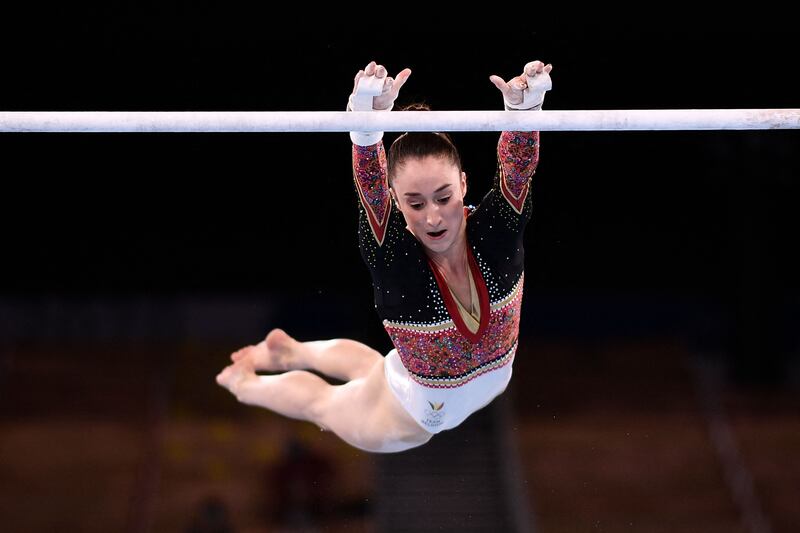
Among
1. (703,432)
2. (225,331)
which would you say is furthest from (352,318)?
(703,432)

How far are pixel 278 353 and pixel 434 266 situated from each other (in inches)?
44.7

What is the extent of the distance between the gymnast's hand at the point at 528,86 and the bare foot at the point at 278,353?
160 cm

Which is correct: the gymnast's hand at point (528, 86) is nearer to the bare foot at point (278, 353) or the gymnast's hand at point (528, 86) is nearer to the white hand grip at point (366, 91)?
the white hand grip at point (366, 91)

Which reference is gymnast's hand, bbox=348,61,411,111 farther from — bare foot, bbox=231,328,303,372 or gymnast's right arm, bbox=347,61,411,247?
bare foot, bbox=231,328,303,372

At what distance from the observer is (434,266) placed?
11.2 feet

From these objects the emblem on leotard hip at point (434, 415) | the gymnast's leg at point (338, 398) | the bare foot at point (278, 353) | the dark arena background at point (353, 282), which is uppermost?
the dark arena background at point (353, 282)

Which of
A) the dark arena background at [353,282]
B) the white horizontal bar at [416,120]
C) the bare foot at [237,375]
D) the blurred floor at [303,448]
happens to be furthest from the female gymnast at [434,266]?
the blurred floor at [303,448]

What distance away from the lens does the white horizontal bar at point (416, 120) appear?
2932mm

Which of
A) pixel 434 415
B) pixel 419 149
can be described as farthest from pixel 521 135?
pixel 434 415

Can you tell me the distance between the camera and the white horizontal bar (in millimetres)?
2932

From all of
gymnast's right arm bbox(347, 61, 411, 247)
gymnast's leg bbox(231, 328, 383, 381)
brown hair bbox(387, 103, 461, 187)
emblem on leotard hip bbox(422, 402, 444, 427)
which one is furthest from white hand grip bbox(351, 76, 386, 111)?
gymnast's leg bbox(231, 328, 383, 381)

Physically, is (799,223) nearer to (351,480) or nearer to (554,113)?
(351,480)

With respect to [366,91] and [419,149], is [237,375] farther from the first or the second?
[366,91]

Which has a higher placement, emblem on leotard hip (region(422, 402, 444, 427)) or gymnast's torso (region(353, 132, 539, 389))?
gymnast's torso (region(353, 132, 539, 389))
